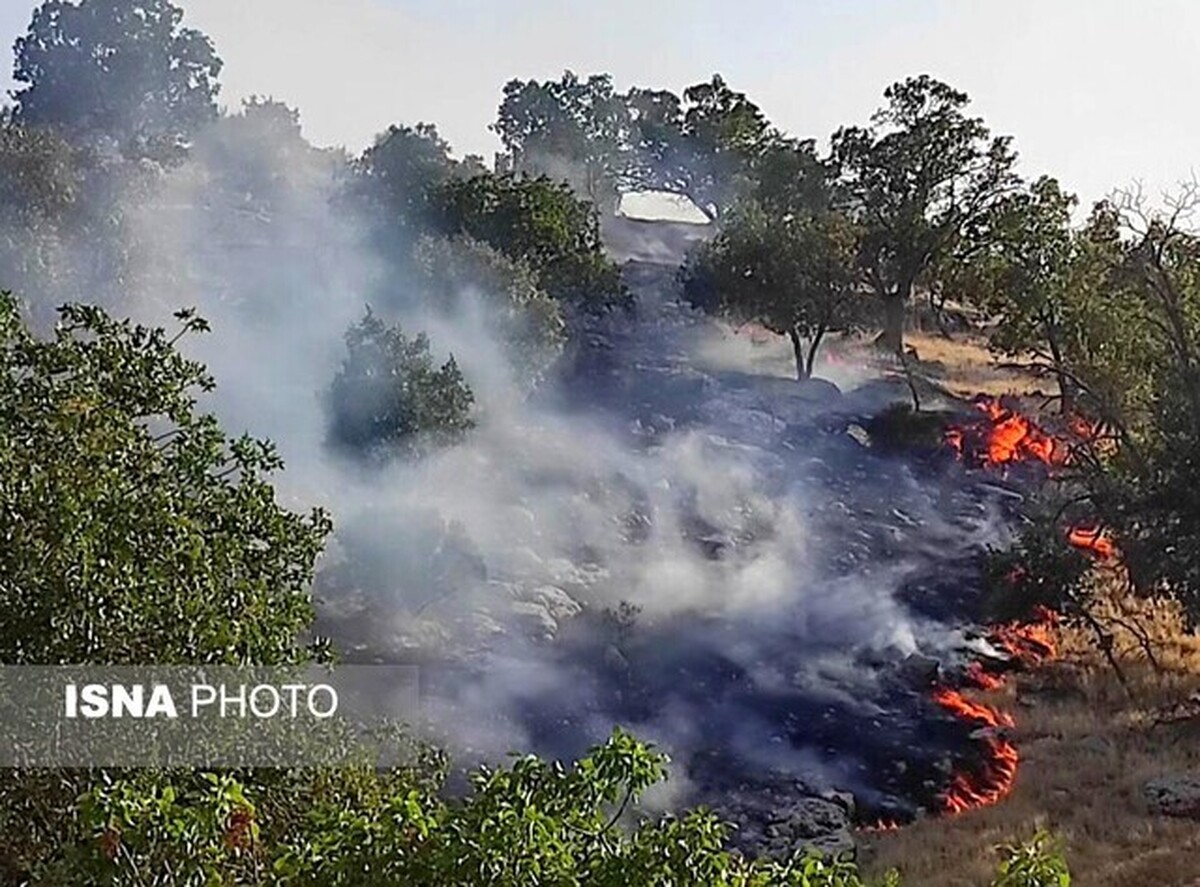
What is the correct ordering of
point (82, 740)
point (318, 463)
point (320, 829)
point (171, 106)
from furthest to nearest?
1. point (171, 106)
2. point (318, 463)
3. point (82, 740)
4. point (320, 829)

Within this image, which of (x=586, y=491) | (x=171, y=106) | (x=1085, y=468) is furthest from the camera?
(x=171, y=106)

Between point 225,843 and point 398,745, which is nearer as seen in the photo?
point 225,843

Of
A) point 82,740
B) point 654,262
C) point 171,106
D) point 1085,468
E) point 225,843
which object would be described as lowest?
point 225,843

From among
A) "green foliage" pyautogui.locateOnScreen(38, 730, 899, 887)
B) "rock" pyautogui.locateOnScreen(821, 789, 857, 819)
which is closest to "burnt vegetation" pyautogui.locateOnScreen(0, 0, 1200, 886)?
"green foliage" pyautogui.locateOnScreen(38, 730, 899, 887)

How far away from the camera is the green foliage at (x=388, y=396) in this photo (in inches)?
1122

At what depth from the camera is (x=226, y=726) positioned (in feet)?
29.1

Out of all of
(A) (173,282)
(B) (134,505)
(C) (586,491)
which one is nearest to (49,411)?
(B) (134,505)

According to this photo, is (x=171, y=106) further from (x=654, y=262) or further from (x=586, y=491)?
(x=586, y=491)

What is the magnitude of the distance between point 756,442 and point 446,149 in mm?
22704

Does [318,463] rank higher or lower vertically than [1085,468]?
higher

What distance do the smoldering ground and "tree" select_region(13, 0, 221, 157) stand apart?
7.37m

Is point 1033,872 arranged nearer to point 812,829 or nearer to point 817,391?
point 812,829

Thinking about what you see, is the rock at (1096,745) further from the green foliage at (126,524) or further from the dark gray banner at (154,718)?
the dark gray banner at (154,718)

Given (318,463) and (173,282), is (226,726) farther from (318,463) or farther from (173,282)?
(173,282)
